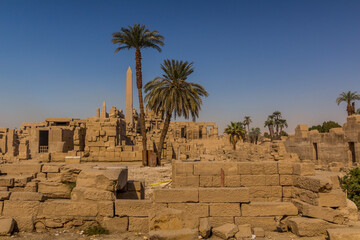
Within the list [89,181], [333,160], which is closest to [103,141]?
[89,181]

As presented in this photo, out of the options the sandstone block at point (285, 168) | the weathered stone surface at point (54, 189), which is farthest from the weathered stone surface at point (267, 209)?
the weathered stone surface at point (54, 189)

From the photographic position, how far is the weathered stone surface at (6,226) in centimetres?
543

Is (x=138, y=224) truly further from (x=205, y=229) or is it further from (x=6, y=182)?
(x=6, y=182)

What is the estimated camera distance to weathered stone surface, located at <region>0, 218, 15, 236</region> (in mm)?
5434

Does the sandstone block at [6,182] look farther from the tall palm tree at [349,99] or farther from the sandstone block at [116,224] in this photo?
the tall palm tree at [349,99]

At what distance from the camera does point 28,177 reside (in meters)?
7.11

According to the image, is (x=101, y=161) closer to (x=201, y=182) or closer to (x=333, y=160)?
(x=201, y=182)

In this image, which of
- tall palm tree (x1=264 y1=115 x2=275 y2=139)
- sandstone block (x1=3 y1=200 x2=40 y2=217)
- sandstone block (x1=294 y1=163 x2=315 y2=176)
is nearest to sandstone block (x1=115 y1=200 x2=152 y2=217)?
sandstone block (x1=3 y1=200 x2=40 y2=217)

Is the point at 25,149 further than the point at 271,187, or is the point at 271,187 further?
the point at 25,149

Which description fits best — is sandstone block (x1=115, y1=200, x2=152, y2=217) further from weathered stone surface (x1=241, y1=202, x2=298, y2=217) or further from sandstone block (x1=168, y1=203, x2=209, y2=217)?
weathered stone surface (x1=241, y1=202, x2=298, y2=217)

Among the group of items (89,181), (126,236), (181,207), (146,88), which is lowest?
(126,236)

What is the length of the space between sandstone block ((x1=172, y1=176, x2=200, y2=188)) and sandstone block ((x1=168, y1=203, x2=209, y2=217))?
6.07 feet

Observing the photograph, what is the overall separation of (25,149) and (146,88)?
19651 mm

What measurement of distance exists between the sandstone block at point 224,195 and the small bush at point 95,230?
86.1 inches
